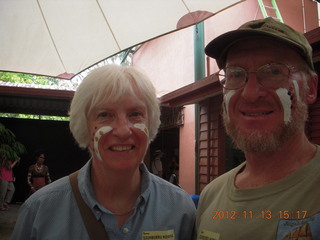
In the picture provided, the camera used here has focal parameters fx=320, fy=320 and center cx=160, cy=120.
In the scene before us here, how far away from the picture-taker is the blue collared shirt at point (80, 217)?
1671mm

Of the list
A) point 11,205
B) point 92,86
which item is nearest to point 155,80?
point 11,205

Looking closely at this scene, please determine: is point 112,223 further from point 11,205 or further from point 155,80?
point 155,80

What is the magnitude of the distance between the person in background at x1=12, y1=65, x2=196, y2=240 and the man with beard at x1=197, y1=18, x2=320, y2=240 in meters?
0.31

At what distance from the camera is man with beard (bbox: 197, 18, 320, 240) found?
136cm

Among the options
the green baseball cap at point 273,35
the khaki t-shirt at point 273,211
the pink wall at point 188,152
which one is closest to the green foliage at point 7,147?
the pink wall at point 188,152

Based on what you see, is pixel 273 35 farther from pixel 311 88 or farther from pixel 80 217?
pixel 80 217

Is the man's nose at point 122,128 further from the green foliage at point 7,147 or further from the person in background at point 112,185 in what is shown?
the green foliage at point 7,147

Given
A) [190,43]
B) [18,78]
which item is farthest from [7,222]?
[18,78]

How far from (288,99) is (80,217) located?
1.20 m

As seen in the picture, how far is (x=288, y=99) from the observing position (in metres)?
1.46

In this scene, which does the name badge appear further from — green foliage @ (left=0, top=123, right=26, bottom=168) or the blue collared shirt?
green foliage @ (left=0, top=123, right=26, bottom=168)

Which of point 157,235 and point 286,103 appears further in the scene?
point 157,235
